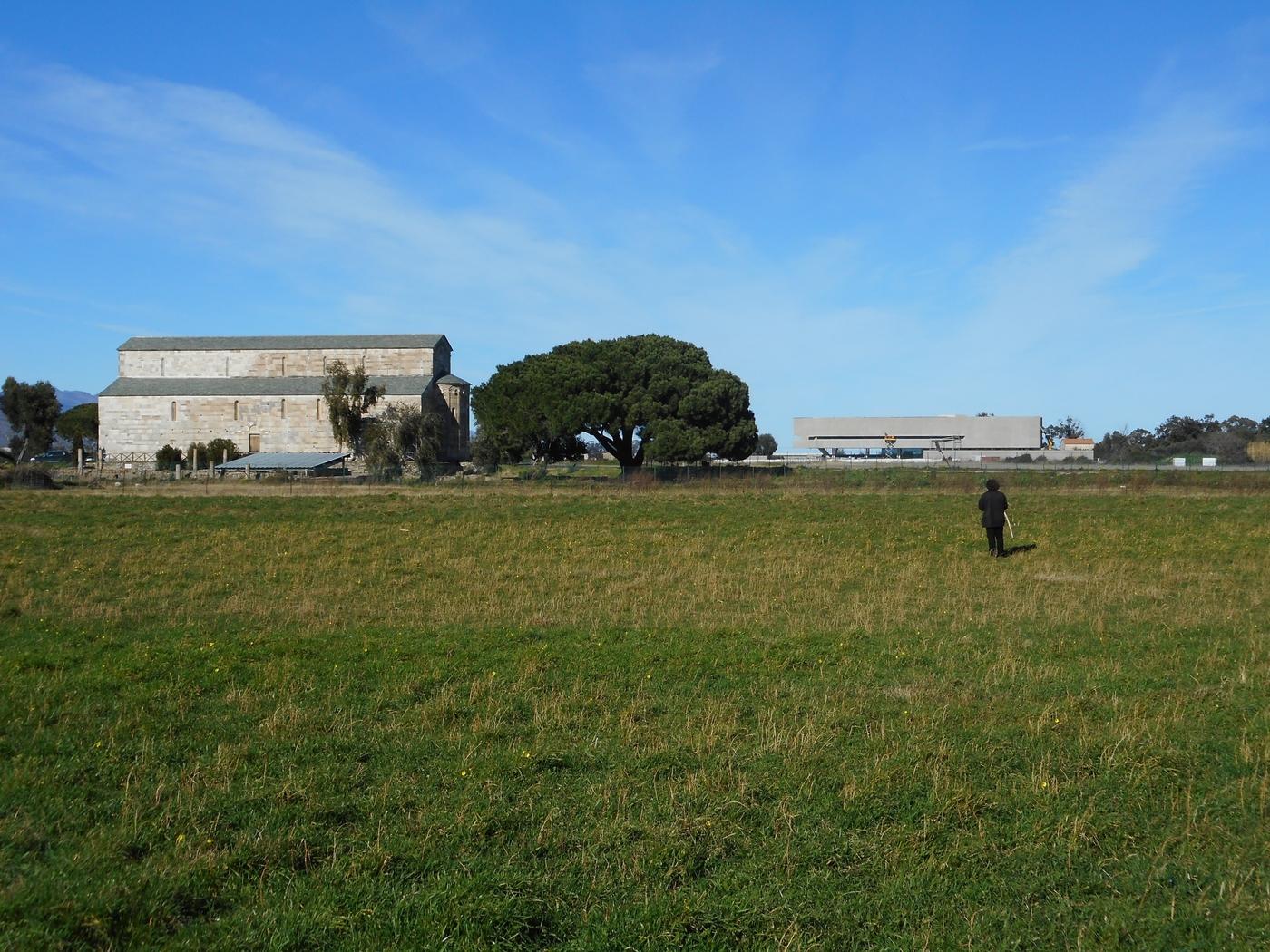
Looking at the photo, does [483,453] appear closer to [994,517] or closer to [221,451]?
[221,451]

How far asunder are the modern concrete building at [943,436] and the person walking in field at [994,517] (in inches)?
Answer: 3375

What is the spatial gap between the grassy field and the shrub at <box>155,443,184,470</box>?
68756mm

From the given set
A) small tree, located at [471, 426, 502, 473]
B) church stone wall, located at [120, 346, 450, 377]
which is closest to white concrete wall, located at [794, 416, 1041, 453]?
small tree, located at [471, 426, 502, 473]

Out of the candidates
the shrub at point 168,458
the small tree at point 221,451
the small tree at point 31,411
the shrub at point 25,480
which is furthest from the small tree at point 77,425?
the shrub at point 25,480

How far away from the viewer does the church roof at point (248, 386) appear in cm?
8381

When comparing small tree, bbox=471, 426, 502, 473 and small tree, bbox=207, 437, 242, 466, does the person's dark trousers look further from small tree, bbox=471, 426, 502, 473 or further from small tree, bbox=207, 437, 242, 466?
small tree, bbox=207, 437, 242, 466

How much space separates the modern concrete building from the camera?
108438mm

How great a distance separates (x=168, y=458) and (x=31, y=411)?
29.2 metres

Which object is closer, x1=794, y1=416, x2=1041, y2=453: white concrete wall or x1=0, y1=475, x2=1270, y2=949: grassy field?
x1=0, y1=475, x2=1270, y2=949: grassy field

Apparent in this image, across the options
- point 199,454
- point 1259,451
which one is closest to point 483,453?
point 199,454

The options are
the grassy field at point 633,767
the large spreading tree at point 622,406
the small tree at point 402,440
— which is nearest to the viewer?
the grassy field at point 633,767

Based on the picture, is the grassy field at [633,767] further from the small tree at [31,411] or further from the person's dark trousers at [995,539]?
the small tree at [31,411]

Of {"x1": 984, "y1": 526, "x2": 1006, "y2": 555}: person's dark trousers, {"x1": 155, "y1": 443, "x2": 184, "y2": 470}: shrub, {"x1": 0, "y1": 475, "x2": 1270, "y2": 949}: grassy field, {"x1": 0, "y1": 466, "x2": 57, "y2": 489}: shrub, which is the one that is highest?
{"x1": 155, "y1": 443, "x2": 184, "y2": 470}: shrub

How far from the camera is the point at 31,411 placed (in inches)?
3890
